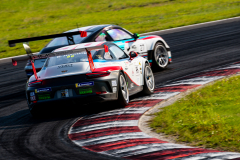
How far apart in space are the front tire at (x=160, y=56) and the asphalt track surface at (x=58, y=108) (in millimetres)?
206

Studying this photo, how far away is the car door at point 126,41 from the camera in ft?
36.5

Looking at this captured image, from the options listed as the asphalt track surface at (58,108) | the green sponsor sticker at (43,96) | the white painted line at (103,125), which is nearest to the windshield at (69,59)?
the green sponsor sticker at (43,96)

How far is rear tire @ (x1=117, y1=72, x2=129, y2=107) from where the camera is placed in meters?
7.72

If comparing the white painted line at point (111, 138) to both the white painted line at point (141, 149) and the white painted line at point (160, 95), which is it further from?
the white painted line at point (160, 95)

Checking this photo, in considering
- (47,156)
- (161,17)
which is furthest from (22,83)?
(161,17)

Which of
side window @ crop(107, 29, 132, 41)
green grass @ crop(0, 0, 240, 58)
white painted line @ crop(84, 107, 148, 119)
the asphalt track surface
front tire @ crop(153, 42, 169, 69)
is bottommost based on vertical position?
white painted line @ crop(84, 107, 148, 119)

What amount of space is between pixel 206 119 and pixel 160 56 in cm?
593

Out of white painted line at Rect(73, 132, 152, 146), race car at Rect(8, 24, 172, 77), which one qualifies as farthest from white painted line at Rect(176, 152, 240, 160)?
race car at Rect(8, 24, 172, 77)

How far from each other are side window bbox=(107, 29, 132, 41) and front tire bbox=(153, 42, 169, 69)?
891mm

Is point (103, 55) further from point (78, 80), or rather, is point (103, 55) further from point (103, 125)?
point (103, 125)

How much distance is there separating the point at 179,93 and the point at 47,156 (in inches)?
165

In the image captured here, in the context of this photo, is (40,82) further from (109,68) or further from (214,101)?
(214,101)

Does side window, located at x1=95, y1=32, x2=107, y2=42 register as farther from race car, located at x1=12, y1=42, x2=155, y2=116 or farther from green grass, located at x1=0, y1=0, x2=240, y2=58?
A: green grass, located at x1=0, y1=0, x2=240, y2=58

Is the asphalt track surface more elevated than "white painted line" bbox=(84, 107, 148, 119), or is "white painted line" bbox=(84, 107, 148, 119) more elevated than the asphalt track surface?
the asphalt track surface
